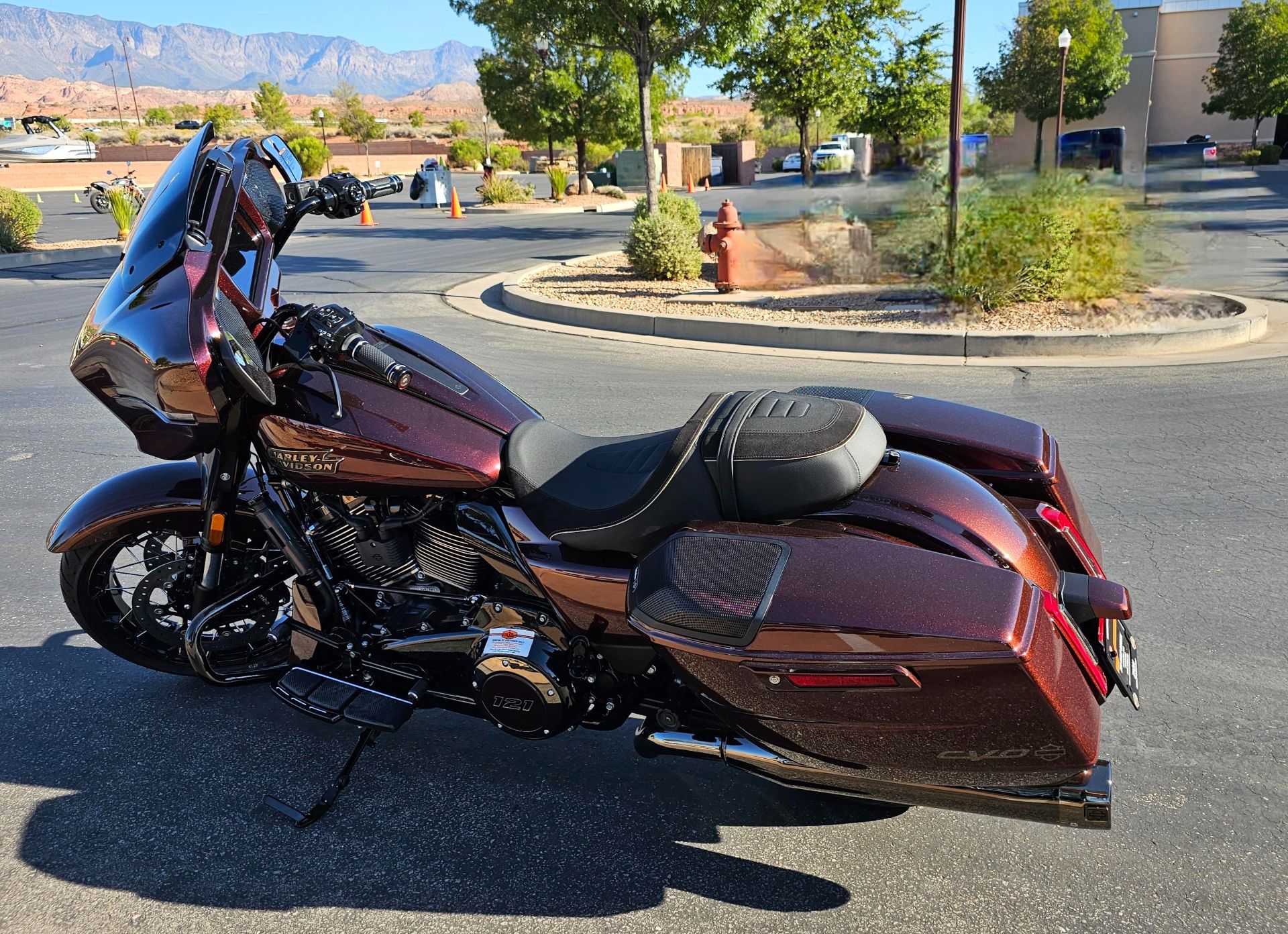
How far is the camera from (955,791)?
2.15 metres

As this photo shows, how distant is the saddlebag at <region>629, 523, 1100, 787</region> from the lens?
1962 mm

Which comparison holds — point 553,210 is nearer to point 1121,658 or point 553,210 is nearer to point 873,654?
point 1121,658

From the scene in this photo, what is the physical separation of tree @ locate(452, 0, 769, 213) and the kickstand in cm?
1248

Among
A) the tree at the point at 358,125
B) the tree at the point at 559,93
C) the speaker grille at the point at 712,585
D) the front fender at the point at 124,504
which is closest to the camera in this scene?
the speaker grille at the point at 712,585

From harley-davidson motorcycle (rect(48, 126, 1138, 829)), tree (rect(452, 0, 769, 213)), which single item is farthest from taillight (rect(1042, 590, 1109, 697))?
tree (rect(452, 0, 769, 213))

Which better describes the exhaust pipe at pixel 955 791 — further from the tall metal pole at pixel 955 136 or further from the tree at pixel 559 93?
the tree at pixel 559 93

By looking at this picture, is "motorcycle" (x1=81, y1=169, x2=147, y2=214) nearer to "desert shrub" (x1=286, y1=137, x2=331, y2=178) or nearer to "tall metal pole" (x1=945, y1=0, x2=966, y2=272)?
"desert shrub" (x1=286, y1=137, x2=331, y2=178)

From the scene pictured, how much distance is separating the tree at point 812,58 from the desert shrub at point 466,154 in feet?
90.1

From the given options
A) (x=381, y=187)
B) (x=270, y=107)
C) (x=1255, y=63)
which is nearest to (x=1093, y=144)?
(x=1255, y=63)

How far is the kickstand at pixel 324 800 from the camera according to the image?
9.18ft

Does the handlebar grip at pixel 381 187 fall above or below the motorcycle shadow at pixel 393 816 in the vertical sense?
above

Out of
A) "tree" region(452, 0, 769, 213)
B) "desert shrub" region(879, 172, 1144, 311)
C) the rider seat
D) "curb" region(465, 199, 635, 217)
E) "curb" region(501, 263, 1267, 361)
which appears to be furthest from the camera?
"curb" region(465, 199, 635, 217)

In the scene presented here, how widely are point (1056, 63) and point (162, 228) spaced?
46.3 metres

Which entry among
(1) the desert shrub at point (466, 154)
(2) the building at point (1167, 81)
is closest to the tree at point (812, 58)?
(1) the desert shrub at point (466, 154)
